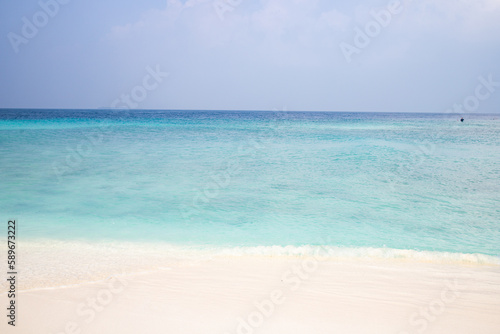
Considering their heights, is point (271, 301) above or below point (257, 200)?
above

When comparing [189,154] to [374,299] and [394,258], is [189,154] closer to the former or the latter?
[394,258]

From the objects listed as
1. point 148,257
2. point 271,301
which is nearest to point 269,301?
point 271,301

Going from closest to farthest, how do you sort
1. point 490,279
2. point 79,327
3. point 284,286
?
1. point 79,327
2. point 284,286
3. point 490,279

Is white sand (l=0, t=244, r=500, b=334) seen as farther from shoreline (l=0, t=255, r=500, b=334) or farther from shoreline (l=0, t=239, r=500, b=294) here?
shoreline (l=0, t=239, r=500, b=294)

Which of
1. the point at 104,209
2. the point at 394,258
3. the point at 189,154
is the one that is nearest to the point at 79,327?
the point at 394,258

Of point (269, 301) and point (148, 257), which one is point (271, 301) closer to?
point (269, 301)

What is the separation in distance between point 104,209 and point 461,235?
8.01 metres

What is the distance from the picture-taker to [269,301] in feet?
11.7

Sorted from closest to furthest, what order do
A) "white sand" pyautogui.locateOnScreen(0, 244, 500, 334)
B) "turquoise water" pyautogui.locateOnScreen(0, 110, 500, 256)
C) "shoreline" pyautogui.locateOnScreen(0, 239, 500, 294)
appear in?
"white sand" pyautogui.locateOnScreen(0, 244, 500, 334)
"shoreline" pyautogui.locateOnScreen(0, 239, 500, 294)
"turquoise water" pyautogui.locateOnScreen(0, 110, 500, 256)

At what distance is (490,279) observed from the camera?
439 centimetres

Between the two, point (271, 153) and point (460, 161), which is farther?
point (271, 153)

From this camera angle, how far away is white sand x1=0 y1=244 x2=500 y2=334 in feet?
10.1

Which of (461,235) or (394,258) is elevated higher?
(394,258)

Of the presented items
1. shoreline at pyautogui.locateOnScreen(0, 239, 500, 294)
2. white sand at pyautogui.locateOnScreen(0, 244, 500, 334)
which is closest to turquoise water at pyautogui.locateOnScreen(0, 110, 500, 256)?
shoreline at pyautogui.locateOnScreen(0, 239, 500, 294)
